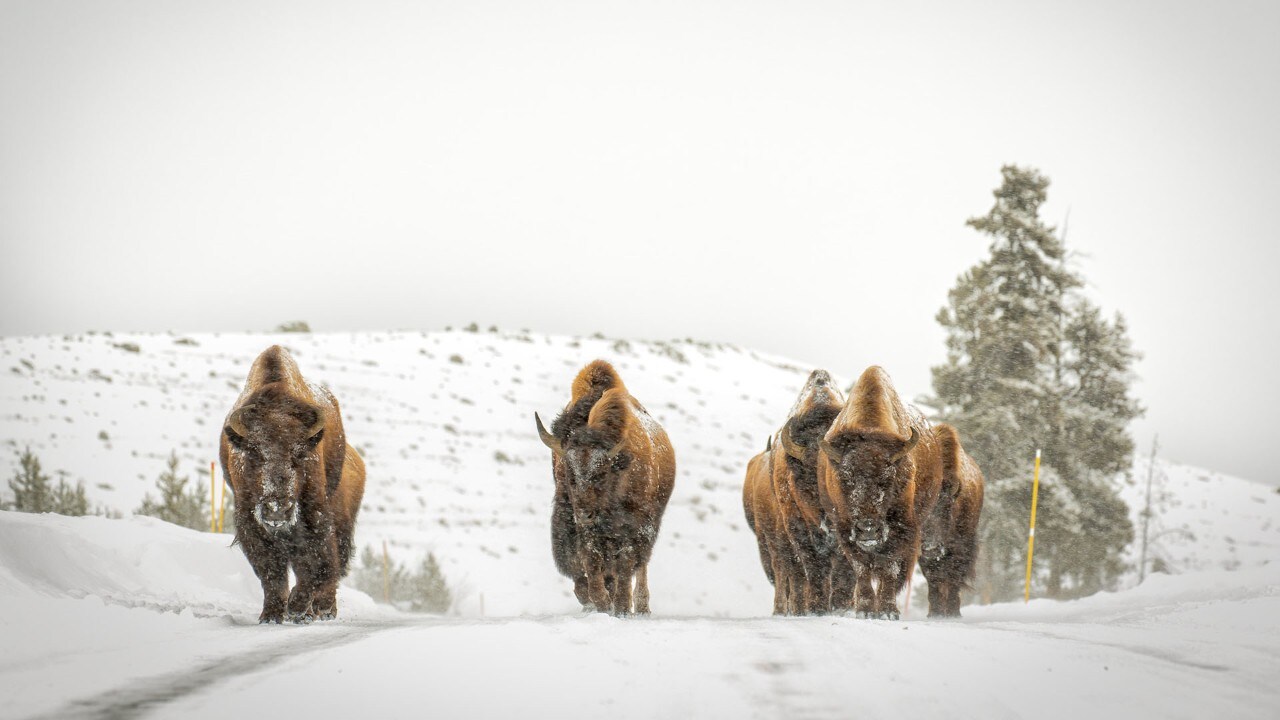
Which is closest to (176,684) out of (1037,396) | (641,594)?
(641,594)

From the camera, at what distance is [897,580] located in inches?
387

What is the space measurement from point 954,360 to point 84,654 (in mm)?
24079

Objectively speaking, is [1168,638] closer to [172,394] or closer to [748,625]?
[748,625]

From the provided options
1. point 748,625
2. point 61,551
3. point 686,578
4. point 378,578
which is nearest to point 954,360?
point 686,578

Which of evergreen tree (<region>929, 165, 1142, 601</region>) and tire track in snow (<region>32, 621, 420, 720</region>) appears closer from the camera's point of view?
tire track in snow (<region>32, 621, 420, 720</region>)

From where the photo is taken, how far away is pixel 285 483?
8.89 m

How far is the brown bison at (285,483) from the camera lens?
8961mm

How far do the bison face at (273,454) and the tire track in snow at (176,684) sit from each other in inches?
86.4

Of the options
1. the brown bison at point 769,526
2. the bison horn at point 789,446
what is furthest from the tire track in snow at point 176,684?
A: the brown bison at point 769,526

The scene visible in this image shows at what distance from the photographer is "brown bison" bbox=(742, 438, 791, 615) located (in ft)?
42.6

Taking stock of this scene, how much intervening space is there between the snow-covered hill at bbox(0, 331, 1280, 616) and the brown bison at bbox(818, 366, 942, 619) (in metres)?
13.3

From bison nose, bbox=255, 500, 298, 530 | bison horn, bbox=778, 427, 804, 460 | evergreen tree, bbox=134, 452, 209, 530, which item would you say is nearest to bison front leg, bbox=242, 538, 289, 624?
bison nose, bbox=255, 500, 298, 530

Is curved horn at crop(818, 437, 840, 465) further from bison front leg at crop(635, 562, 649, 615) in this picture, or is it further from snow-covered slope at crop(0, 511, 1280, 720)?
bison front leg at crop(635, 562, 649, 615)

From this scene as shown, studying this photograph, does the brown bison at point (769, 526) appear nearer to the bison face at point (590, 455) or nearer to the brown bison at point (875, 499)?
the brown bison at point (875, 499)
